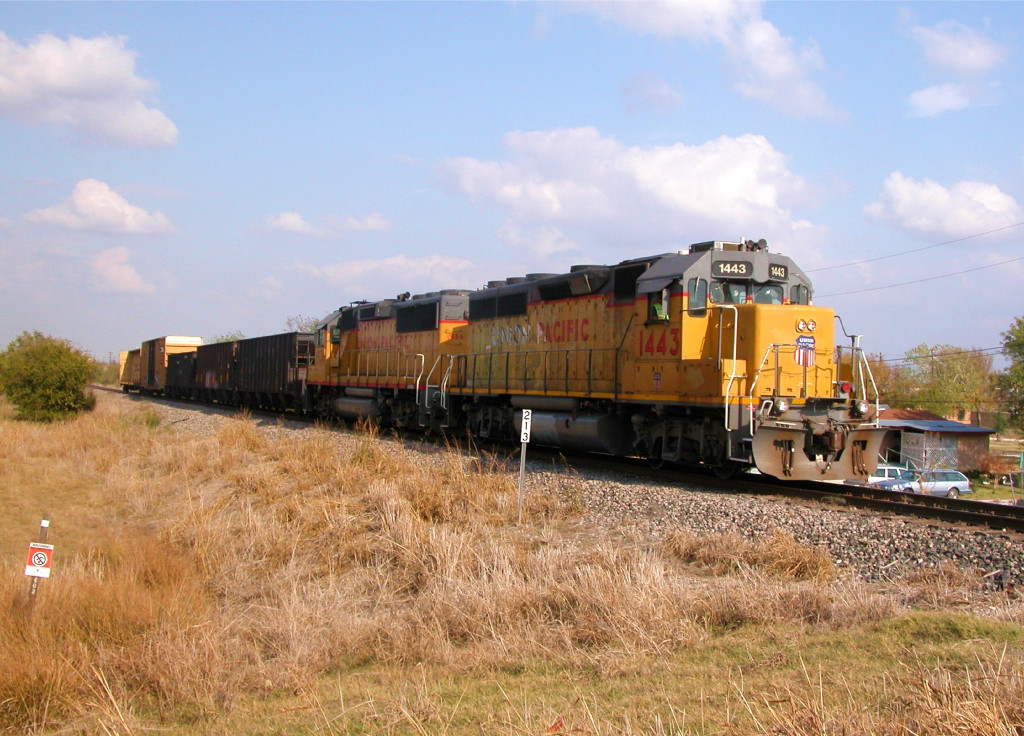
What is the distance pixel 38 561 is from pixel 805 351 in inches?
401

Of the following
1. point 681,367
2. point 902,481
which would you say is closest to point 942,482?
point 902,481

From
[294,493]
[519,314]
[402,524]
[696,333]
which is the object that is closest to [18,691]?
[402,524]

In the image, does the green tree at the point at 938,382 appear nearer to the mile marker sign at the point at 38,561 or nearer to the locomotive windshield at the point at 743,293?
the locomotive windshield at the point at 743,293

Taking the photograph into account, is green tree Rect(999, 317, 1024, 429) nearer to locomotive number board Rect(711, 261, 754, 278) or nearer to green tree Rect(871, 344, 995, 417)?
green tree Rect(871, 344, 995, 417)

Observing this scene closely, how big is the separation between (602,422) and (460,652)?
8.64 m

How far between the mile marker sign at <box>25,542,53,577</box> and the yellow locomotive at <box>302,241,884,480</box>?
8397 millimetres

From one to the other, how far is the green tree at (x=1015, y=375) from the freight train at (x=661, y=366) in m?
57.1

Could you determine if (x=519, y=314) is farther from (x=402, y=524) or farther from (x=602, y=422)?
(x=402, y=524)

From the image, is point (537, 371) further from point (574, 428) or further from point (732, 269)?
point (732, 269)

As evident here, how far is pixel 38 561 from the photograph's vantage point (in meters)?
7.89

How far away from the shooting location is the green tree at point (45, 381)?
35.8m

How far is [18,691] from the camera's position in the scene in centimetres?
642

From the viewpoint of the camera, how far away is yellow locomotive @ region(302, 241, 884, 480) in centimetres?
1217

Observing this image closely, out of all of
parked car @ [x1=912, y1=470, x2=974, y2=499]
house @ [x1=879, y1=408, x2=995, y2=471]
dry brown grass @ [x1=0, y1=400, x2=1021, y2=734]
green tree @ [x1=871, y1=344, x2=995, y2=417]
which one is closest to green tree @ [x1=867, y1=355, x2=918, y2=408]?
green tree @ [x1=871, y1=344, x2=995, y2=417]
